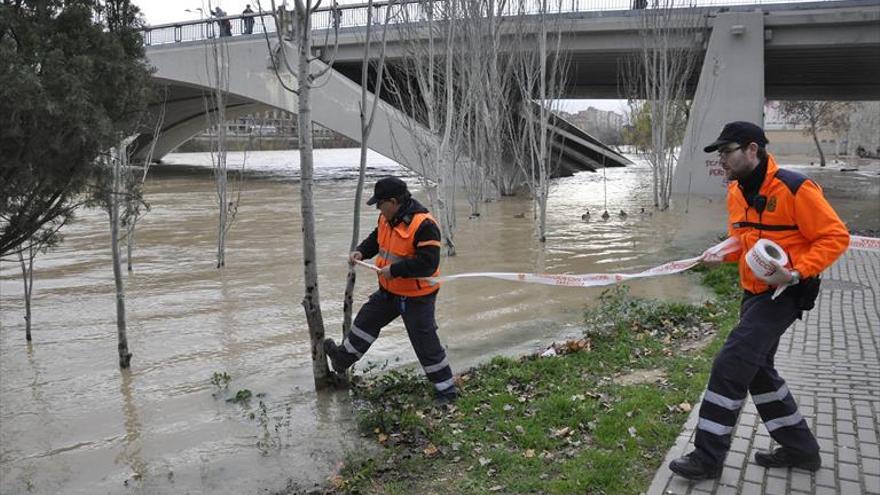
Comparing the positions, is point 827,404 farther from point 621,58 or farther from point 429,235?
point 621,58

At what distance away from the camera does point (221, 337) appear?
27.2 ft

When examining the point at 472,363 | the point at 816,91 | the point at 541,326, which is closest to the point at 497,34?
the point at 541,326

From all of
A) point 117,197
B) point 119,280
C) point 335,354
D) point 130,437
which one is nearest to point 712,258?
point 335,354

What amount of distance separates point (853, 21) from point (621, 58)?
859 cm

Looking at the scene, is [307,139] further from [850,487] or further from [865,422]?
[865,422]

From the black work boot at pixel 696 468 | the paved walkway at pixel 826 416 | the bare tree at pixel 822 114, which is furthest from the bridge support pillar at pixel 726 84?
the bare tree at pixel 822 114

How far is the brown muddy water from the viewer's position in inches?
192

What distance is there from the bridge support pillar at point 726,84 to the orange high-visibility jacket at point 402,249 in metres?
20.1

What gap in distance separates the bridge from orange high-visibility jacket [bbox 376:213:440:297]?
9929 mm

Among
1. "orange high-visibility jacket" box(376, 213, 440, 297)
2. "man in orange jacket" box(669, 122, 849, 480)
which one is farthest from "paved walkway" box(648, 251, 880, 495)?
"orange high-visibility jacket" box(376, 213, 440, 297)

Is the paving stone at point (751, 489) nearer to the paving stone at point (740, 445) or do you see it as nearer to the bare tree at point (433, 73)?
the paving stone at point (740, 445)

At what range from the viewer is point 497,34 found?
56.7ft

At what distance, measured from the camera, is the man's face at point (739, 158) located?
379 cm

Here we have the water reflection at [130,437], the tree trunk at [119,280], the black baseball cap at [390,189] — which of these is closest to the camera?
the water reflection at [130,437]
